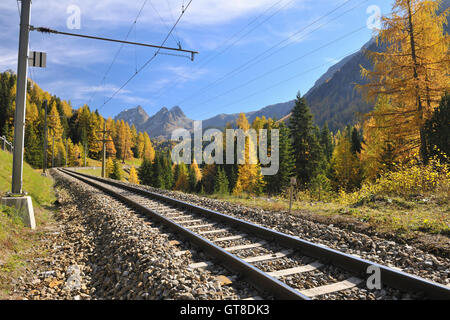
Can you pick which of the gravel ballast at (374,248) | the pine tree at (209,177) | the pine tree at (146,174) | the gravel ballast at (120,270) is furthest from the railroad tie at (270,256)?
the pine tree at (146,174)

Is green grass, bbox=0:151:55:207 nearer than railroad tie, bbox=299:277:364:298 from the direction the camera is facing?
No

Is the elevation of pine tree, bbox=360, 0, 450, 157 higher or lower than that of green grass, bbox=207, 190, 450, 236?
higher

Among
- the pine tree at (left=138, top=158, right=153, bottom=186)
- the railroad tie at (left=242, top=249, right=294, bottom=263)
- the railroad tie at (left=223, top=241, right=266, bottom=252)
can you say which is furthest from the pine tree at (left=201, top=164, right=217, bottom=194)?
the railroad tie at (left=242, top=249, right=294, bottom=263)

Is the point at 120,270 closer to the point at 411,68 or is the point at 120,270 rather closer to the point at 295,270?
the point at 295,270

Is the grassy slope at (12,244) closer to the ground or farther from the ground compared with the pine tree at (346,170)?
closer to the ground

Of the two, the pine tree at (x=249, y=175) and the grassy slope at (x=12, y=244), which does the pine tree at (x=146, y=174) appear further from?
the grassy slope at (x=12, y=244)

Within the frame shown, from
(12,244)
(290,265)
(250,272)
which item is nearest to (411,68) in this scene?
(290,265)

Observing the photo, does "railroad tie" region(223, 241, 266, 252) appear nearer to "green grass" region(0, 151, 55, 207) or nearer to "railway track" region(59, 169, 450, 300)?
"railway track" region(59, 169, 450, 300)

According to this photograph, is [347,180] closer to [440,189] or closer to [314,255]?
[440,189]

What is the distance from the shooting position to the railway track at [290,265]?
344 cm

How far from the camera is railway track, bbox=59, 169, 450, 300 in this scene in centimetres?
344

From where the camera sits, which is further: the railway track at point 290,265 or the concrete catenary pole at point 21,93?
the concrete catenary pole at point 21,93

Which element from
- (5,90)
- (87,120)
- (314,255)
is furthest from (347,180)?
(5,90)

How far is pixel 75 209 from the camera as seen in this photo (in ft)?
36.1
